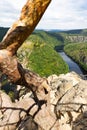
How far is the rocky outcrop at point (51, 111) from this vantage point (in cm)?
875

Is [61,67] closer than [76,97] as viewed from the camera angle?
No

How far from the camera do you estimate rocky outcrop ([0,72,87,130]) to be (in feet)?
28.7

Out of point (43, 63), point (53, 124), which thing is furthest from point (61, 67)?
point (53, 124)

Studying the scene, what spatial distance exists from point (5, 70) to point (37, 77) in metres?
1.07

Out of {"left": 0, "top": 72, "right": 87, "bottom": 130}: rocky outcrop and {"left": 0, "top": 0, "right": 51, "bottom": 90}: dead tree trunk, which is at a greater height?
{"left": 0, "top": 0, "right": 51, "bottom": 90}: dead tree trunk

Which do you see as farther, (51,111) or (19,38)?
(51,111)

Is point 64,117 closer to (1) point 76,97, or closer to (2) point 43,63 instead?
(1) point 76,97

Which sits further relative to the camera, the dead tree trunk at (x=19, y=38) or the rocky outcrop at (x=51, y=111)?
the rocky outcrop at (x=51, y=111)

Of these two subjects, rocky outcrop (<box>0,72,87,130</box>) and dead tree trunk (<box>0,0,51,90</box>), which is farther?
rocky outcrop (<box>0,72,87,130</box>)

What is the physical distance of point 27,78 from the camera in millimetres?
7531

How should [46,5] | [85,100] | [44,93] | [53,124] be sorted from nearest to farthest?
[46,5]
[44,93]
[53,124]
[85,100]

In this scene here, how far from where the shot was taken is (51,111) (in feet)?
27.8

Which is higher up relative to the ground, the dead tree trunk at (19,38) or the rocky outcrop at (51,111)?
the dead tree trunk at (19,38)

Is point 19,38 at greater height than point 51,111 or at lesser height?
greater
